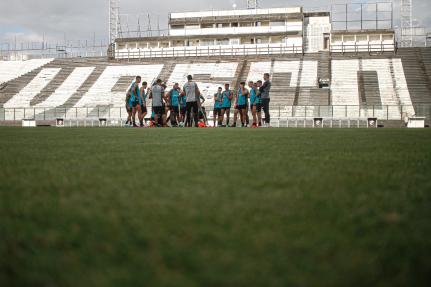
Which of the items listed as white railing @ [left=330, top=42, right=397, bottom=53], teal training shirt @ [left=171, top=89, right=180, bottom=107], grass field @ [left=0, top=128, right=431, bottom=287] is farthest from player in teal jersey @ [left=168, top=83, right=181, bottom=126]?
white railing @ [left=330, top=42, right=397, bottom=53]

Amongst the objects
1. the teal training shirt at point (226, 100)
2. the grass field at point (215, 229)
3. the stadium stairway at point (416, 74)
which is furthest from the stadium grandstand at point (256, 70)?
the grass field at point (215, 229)

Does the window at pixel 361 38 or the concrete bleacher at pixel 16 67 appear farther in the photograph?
the window at pixel 361 38

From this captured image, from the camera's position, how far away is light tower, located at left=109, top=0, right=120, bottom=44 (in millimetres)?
56375

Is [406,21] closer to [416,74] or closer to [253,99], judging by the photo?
[416,74]

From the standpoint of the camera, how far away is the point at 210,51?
163 ft

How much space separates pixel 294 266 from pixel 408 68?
4039 cm

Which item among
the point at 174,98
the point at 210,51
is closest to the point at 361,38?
the point at 210,51

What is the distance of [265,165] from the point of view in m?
3.68

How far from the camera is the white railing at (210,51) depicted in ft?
156

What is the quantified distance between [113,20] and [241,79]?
964 inches

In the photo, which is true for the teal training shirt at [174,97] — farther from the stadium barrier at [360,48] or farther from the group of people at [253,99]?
the stadium barrier at [360,48]

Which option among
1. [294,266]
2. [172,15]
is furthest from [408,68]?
[294,266]

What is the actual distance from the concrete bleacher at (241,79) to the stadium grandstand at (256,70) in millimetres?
73

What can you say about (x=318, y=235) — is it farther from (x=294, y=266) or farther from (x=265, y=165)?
(x=265, y=165)
